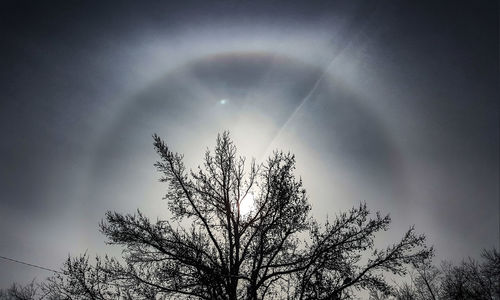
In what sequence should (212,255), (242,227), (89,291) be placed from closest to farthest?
(89,291), (212,255), (242,227)

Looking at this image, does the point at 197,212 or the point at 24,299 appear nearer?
the point at 24,299

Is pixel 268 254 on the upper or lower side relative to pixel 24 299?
upper

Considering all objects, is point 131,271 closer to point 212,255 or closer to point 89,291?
point 89,291

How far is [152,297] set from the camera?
7.31 metres

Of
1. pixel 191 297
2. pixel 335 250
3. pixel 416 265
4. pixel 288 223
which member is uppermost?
pixel 288 223

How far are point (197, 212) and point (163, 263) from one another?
5.98 feet

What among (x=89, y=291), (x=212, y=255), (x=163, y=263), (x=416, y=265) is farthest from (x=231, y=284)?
(x=416, y=265)

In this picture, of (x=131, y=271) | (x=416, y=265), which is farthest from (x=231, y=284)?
(x=416, y=265)

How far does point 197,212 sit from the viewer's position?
873 cm

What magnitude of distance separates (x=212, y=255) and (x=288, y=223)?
269cm

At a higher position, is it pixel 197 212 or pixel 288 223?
pixel 197 212

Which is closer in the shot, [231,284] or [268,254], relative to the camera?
[231,284]

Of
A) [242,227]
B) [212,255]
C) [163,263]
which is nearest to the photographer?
[163,263]

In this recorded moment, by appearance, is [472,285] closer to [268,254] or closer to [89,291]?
[268,254]
